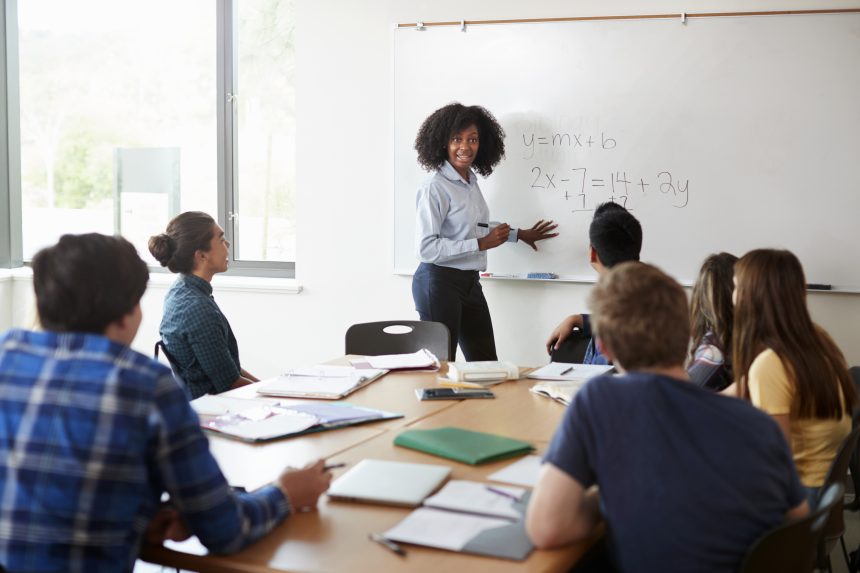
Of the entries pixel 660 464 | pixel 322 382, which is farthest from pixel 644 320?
pixel 322 382

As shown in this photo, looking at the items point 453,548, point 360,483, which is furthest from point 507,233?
point 453,548

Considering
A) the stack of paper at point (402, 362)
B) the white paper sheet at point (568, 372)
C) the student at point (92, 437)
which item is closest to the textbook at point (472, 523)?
the student at point (92, 437)

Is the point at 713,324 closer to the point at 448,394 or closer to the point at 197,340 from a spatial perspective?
the point at 448,394

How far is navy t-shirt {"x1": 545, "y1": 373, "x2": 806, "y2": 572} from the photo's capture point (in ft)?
4.81

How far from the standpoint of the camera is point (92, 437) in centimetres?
147

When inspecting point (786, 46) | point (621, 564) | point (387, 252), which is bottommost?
point (621, 564)

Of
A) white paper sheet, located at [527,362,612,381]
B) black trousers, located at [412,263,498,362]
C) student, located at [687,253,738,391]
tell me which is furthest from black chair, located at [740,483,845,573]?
black trousers, located at [412,263,498,362]

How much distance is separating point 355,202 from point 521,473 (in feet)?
9.43

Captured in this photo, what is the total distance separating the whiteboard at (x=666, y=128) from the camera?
3.91 metres

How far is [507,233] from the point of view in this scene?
13.7 ft

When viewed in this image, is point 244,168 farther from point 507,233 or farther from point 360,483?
point 360,483

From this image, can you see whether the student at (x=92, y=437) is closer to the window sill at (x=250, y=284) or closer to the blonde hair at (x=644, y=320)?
the blonde hair at (x=644, y=320)

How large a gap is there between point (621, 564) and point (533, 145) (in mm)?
3004

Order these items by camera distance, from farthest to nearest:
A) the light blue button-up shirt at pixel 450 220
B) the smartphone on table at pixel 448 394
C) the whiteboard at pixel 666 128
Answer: the light blue button-up shirt at pixel 450 220
the whiteboard at pixel 666 128
the smartphone on table at pixel 448 394
